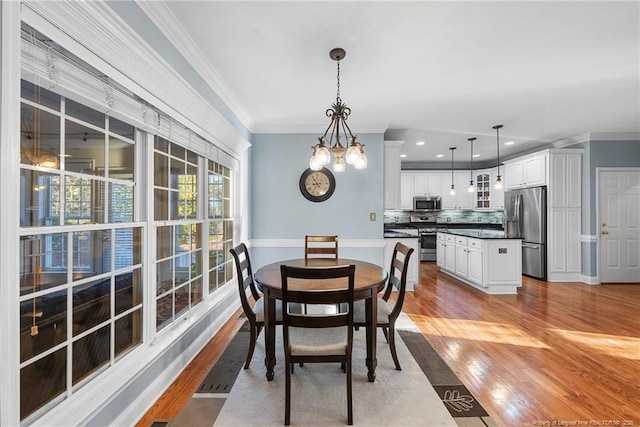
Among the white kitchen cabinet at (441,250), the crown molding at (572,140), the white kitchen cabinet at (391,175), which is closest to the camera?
the white kitchen cabinet at (391,175)

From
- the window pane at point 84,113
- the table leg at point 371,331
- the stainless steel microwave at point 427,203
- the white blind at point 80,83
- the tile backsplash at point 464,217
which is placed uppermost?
the white blind at point 80,83

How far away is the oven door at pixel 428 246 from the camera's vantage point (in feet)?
Result: 24.8

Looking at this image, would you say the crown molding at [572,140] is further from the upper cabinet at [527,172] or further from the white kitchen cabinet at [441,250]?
the white kitchen cabinet at [441,250]

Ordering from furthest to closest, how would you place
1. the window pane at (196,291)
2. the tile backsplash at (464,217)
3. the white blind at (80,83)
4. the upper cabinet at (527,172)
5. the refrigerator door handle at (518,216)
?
the tile backsplash at (464,217), the refrigerator door handle at (518,216), the upper cabinet at (527,172), the window pane at (196,291), the white blind at (80,83)

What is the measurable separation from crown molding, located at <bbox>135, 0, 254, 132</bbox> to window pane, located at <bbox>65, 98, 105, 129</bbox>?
70 cm

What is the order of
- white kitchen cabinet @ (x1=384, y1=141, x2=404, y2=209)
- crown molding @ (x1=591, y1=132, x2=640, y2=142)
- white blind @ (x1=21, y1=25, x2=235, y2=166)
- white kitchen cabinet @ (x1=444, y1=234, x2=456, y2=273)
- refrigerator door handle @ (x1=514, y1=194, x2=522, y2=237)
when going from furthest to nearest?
refrigerator door handle @ (x1=514, y1=194, x2=522, y2=237), white kitchen cabinet @ (x1=444, y1=234, x2=456, y2=273), crown molding @ (x1=591, y1=132, x2=640, y2=142), white kitchen cabinet @ (x1=384, y1=141, x2=404, y2=209), white blind @ (x1=21, y1=25, x2=235, y2=166)

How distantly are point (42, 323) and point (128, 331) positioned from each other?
25.3 inches

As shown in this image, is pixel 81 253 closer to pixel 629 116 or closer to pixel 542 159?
pixel 629 116

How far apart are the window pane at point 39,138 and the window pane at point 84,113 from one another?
0.10 meters

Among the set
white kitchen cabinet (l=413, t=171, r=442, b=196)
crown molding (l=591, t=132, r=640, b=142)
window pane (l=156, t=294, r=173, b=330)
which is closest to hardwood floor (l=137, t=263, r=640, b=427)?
window pane (l=156, t=294, r=173, b=330)

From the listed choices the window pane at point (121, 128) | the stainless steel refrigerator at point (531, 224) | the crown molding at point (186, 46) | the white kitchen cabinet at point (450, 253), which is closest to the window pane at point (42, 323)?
the window pane at point (121, 128)

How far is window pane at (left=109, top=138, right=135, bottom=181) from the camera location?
176cm

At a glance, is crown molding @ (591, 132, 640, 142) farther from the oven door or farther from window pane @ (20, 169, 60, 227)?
window pane @ (20, 169, 60, 227)

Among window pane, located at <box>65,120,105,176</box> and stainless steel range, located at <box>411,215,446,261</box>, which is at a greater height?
window pane, located at <box>65,120,105,176</box>
